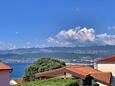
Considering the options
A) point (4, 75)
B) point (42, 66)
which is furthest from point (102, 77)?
point (42, 66)

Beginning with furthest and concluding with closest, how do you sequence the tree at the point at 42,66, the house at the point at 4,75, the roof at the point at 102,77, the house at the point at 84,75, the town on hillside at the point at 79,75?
the tree at the point at 42,66, the roof at the point at 102,77, the house at the point at 84,75, the town on hillside at the point at 79,75, the house at the point at 4,75

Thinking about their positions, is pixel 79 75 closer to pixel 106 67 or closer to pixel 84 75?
pixel 84 75

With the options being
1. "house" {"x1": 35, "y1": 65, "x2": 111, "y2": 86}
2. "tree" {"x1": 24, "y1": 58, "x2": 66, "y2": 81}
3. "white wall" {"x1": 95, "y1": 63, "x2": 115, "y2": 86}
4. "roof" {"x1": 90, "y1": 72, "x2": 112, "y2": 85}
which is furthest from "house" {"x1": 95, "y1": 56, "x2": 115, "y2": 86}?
"tree" {"x1": 24, "y1": 58, "x2": 66, "y2": 81}

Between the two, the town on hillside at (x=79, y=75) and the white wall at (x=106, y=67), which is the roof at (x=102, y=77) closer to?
the town on hillside at (x=79, y=75)

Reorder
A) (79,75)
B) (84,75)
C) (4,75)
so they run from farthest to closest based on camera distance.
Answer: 1. (79,75)
2. (84,75)
3. (4,75)

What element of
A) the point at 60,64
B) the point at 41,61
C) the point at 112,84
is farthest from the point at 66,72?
the point at 41,61

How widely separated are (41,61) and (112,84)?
2585cm

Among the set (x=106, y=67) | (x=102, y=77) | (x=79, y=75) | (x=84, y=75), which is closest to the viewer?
(x=84, y=75)

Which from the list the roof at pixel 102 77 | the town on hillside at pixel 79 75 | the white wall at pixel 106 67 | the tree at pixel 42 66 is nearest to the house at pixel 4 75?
the town on hillside at pixel 79 75

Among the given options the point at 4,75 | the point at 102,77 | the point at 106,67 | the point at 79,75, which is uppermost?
the point at 4,75

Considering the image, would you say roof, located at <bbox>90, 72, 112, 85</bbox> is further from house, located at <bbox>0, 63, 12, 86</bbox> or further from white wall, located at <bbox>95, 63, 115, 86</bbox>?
house, located at <bbox>0, 63, 12, 86</bbox>

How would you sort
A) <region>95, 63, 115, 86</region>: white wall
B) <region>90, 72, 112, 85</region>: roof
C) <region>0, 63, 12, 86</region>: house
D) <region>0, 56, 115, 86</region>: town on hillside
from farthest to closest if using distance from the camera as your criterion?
<region>95, 63, 115, 86</region>: white wall < <region>90, 72, 112, 85</region>: roof < <region>0, 56, 115, 86</region>: town on hillside < <region>0, 63, 12, 86</region>: house

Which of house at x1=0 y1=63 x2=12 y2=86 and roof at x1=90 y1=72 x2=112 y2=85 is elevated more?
house at x1=0 y1=63 x2=12 y2=86

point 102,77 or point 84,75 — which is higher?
point 84,75
